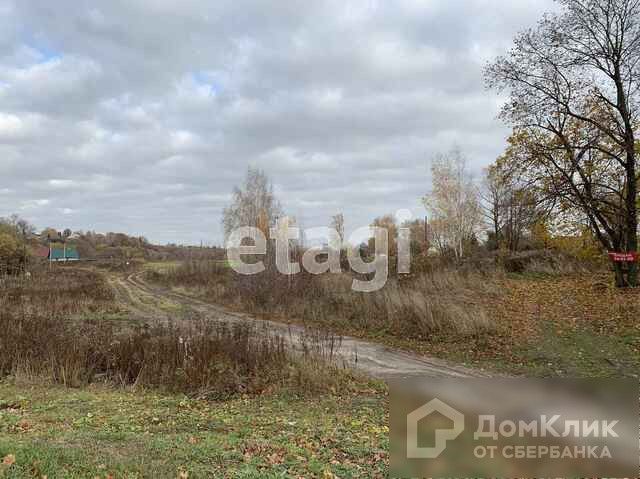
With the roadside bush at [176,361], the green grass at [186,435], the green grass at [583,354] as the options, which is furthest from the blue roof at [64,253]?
the green grass at [583,354]

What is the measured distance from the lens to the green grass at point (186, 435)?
4.46 metres

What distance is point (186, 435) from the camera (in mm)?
6117

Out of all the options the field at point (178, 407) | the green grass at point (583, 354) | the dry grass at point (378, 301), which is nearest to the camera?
the field at point (178, 407)

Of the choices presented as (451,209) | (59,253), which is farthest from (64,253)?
(451,209)

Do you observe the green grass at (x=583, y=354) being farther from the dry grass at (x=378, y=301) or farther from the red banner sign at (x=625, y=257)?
the red banner sign at (x=625, y=257)

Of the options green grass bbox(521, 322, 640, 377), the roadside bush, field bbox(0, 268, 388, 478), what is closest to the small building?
field bbox(0, 268, 388, 478)

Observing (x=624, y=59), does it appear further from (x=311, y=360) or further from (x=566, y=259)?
(x=311, y=360)

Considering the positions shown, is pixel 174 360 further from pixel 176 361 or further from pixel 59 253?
pixel 59 253

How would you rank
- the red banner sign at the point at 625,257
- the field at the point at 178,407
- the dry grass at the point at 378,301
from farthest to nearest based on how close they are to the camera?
1. the red banner sign at the point at 625,257
2. the dry grass at the point at 378,301
3. the field at the point at 178,407

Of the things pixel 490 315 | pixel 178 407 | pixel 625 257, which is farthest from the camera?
pixel 625 257

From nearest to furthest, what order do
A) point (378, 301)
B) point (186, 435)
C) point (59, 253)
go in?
1. point (186, 435)
2. point (378, 301)
3. point (59, 253)

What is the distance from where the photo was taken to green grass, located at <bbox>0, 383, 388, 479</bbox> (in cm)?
446

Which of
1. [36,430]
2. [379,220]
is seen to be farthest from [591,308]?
[379,220]

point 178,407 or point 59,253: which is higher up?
point 59,253
